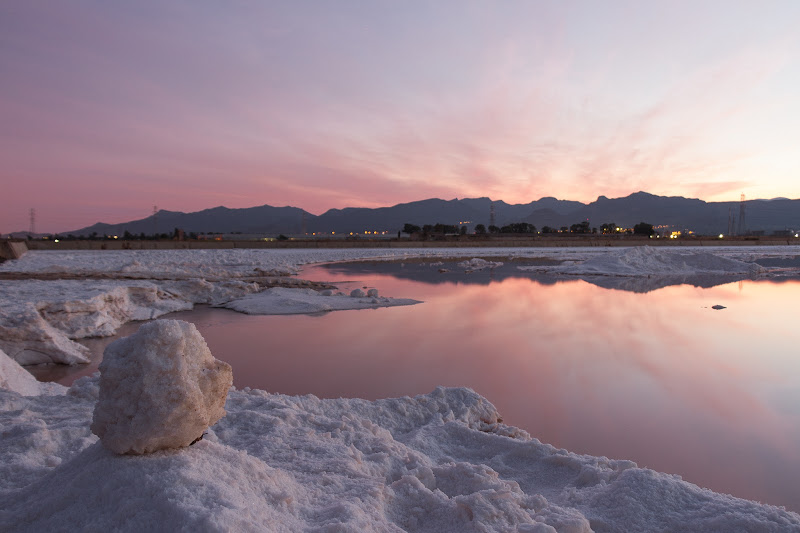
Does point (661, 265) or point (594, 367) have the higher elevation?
point (661, 265)

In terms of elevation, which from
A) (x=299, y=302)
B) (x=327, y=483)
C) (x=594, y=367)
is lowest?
(x=594, y=367)

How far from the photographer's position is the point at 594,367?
6242mm

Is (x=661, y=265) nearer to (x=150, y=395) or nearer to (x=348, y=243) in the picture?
(x=150, y=395)

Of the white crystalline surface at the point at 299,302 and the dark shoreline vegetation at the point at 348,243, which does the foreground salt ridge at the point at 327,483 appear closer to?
the white crystalline surface at the point at 299,302

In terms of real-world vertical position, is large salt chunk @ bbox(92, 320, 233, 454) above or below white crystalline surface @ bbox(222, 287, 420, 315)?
above

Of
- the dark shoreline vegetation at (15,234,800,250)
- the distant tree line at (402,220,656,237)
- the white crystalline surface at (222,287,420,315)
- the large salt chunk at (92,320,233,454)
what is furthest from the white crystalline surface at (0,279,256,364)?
the distant tree line at (402,220,656,237)

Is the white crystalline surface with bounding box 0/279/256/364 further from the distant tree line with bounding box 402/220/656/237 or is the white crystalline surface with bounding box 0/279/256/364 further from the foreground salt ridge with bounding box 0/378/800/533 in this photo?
the distant tree line with bounding box 402/220/656/237

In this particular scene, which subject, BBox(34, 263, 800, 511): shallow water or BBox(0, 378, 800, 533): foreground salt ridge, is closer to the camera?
BBox(0, 378, 800, 533): foreground salt ridge

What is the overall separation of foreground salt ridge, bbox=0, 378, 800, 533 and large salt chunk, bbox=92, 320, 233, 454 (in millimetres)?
90

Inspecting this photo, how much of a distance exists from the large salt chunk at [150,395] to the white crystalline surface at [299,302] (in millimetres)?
8040

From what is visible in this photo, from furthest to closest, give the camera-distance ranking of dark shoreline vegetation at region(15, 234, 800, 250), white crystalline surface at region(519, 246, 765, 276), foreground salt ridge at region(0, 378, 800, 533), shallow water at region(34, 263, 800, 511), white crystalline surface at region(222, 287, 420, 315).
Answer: dark shoreline vegetation at region(15, 234, 800, 250) → white crystalline surface at region(519, 246, 765, 276) → white crystalline surface at region(222, 287, 420, 315) → shallow water at region(34, 263, 800, 511) → foreground salt ridge at region(0, 378, 800, 533)

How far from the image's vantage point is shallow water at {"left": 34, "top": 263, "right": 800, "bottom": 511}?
155 inches

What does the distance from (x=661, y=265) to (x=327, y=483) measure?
22.5 metres

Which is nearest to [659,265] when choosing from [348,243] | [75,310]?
[75,310]
